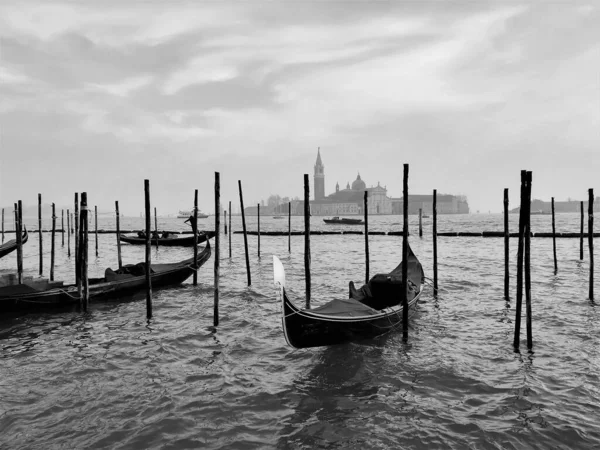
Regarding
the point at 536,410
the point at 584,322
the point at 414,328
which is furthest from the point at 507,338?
the point at 536,410

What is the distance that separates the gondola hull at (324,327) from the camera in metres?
6.85

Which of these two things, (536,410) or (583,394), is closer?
(536,410)

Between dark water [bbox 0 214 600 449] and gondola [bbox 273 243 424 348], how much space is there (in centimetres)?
30

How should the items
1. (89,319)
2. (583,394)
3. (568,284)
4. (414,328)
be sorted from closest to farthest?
(583,394) → (414,328) → (89,319) → (568,284)

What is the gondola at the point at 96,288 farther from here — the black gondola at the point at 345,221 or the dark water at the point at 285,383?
the black gondola at the point at 345,221

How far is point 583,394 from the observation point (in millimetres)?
5895

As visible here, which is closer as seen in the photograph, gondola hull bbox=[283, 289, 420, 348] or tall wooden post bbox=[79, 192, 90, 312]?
gondola hull bbox=[283, 289, 420, 348]

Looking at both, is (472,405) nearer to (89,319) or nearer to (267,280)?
(89,319)

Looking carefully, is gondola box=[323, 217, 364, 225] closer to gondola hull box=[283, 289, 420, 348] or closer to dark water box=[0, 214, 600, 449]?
dark water box=[0, 214, 600, 449]

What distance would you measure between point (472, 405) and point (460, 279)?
10380 mm

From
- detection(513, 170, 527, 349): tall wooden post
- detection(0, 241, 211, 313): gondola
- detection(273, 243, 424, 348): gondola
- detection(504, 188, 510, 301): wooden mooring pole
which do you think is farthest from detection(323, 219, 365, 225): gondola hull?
detection(513, 170, 527, 349): tall wooden post

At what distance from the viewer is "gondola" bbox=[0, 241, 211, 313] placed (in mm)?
9969

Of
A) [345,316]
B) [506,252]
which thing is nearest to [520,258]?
[345,316]

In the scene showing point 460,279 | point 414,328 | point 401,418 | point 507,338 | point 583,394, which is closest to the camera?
point 401,418
